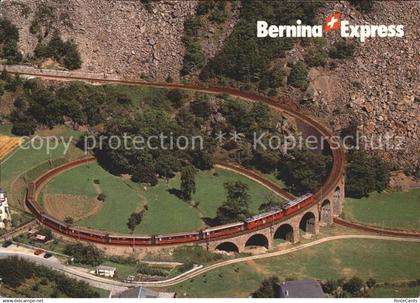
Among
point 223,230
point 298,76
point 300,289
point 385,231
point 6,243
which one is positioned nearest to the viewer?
point 300,289

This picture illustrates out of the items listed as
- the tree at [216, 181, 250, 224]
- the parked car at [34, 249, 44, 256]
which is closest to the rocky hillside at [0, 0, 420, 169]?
the tree at [216, 181, 250, 224]

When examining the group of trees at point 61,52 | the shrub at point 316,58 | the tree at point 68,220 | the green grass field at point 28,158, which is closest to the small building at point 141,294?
the tree at point 68,220

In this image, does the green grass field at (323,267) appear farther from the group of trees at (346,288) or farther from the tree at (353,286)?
the tree at (353,286)

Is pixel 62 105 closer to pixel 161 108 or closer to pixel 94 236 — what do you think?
pixel 161 108

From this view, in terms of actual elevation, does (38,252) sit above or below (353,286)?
above

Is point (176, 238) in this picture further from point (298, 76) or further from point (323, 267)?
point (298, 76)

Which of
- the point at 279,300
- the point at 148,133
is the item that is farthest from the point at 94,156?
the point at 279,300

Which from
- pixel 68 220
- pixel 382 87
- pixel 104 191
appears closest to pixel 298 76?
pixel 382 87

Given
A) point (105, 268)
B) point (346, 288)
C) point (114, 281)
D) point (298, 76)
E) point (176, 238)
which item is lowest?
point (346, 288)
